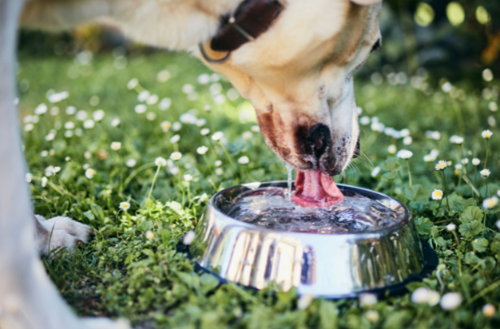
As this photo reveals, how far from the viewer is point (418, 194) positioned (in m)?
2.02

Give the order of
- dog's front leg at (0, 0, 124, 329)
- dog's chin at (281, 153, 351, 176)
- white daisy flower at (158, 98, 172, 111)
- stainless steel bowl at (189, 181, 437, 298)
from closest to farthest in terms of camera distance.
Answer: dog's front leg at (0, 0, 124, 329) < stainless steel bowl at (189, 181, 437, 298) < dog's chin at (281, 153, 351, 176) < white daisy flower at (158, 98, 172, 111)

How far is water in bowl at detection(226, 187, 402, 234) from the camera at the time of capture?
1.72m

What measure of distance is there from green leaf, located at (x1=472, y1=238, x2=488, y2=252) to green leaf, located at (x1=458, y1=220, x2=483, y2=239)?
0.08 m

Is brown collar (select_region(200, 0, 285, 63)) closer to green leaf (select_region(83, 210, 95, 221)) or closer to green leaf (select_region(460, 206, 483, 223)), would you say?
green leaf (select_region(83, 210, 95, 221))

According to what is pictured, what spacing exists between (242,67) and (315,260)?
0.73m

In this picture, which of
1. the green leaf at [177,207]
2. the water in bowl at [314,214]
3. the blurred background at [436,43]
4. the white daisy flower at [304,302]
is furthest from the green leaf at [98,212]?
the blurred background at [436,43]

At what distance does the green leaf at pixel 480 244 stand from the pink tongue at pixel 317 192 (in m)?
0.52

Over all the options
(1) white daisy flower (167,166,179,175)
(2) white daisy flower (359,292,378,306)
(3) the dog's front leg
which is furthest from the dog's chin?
(3) the dog's front leg

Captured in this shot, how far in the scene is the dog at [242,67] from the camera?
1106 millimetres

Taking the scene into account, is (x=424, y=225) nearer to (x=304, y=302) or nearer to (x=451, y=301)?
(x=451, y=301)

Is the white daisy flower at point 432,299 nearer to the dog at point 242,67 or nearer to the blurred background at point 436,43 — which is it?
the dog at point 242,67

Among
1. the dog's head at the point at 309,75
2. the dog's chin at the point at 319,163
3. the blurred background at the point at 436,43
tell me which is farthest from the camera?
the blurred background at the point at 436,43

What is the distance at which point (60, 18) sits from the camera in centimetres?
148

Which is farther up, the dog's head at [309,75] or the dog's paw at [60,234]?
the dog's head at [309,75]
